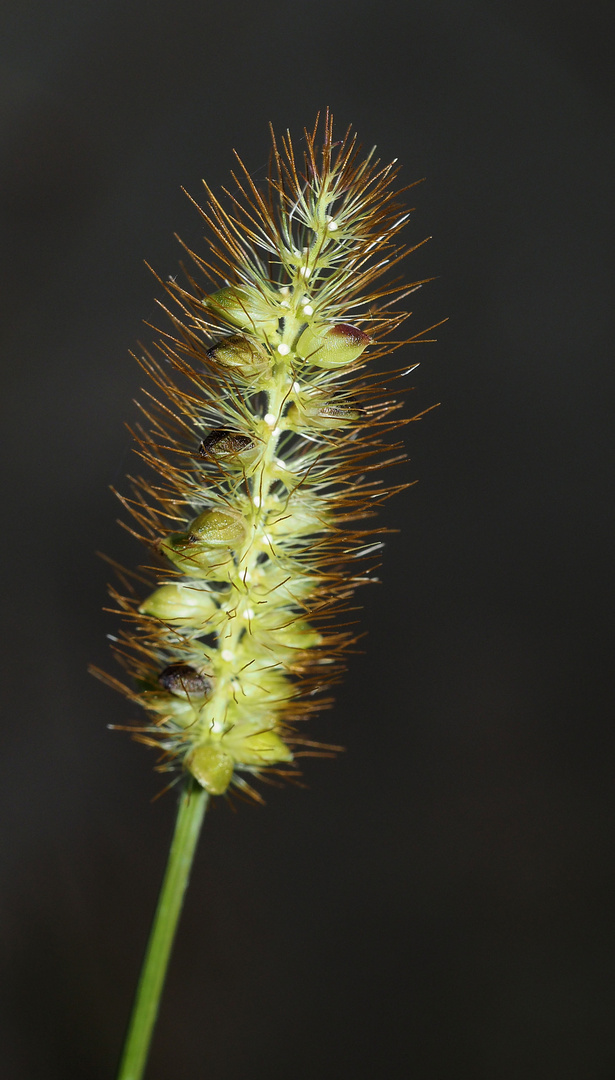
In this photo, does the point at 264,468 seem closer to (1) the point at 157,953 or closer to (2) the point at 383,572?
(1) the point at 157,953

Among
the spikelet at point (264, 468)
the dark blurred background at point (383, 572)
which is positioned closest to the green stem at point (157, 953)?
the spikelet at point (264, 468)

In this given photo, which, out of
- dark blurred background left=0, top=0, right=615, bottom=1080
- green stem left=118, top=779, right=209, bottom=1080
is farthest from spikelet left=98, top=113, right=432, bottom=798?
dark blurred background left=0, top=0, right=615, bottom=1080

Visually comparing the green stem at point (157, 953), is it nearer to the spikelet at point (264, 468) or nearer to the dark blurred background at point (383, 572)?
the spikelet at point (264, 468)

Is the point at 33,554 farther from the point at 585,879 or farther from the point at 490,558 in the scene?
the point at 585,879

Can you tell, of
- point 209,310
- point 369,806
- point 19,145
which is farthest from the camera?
point 369,806

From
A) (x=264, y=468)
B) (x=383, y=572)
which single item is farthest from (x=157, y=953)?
(x=383, y=572)

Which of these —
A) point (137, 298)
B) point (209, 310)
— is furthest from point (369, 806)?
point (209, 310)
